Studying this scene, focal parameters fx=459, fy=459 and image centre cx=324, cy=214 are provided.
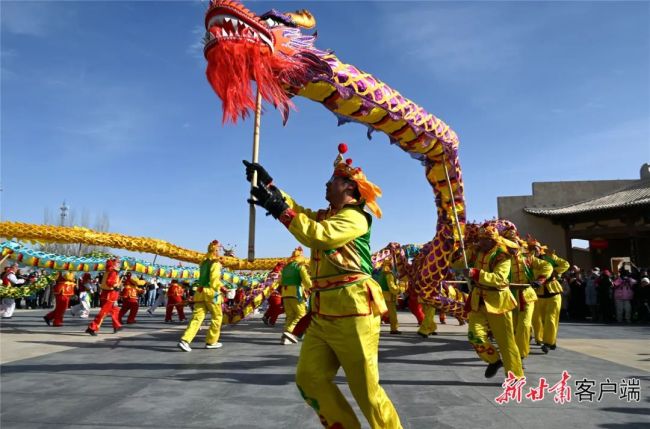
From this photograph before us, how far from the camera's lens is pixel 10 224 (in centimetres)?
1124

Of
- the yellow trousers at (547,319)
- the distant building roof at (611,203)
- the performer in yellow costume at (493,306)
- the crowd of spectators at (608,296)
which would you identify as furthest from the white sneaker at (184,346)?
the distant building roof at (611,203)

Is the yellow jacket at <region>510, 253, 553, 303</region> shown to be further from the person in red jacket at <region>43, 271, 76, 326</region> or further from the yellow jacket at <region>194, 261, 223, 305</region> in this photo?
the person in red jacket at <region>43, 271, 76, 326</region>

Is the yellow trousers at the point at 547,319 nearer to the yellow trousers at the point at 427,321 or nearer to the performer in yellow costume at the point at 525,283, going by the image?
the performer in yellow costume at the point at 525,283

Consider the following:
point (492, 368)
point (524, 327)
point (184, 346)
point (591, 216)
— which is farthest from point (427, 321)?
point (591, 216)

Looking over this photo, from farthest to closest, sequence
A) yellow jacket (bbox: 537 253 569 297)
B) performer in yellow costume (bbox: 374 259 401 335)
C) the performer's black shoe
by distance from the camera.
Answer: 1. performer in yellow costume (bbox: 374 259 401 335)
2. yellow jacket (bbox: 537 253 569 297)
3. the performer's black shoe

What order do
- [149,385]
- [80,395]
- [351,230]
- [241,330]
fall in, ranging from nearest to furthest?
[351,230]
[80,395]
[149,385]
[241,330]

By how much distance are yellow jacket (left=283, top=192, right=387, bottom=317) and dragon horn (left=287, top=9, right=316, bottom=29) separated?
11.2ft

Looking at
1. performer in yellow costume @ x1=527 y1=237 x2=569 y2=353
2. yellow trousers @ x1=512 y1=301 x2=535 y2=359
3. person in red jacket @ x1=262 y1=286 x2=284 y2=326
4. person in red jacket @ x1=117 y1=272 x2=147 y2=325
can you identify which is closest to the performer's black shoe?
yellow trousers @ x1=512 y1=301 x2=535 y2=359

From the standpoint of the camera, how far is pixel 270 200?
261 centimetres

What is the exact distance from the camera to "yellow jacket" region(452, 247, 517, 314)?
454cm

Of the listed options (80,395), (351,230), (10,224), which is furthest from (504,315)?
(10,224)

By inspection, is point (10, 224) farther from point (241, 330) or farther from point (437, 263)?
point (437, 263)

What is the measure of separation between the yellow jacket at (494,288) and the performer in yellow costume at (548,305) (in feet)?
8.32

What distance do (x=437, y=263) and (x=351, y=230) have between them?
19.3 feet
